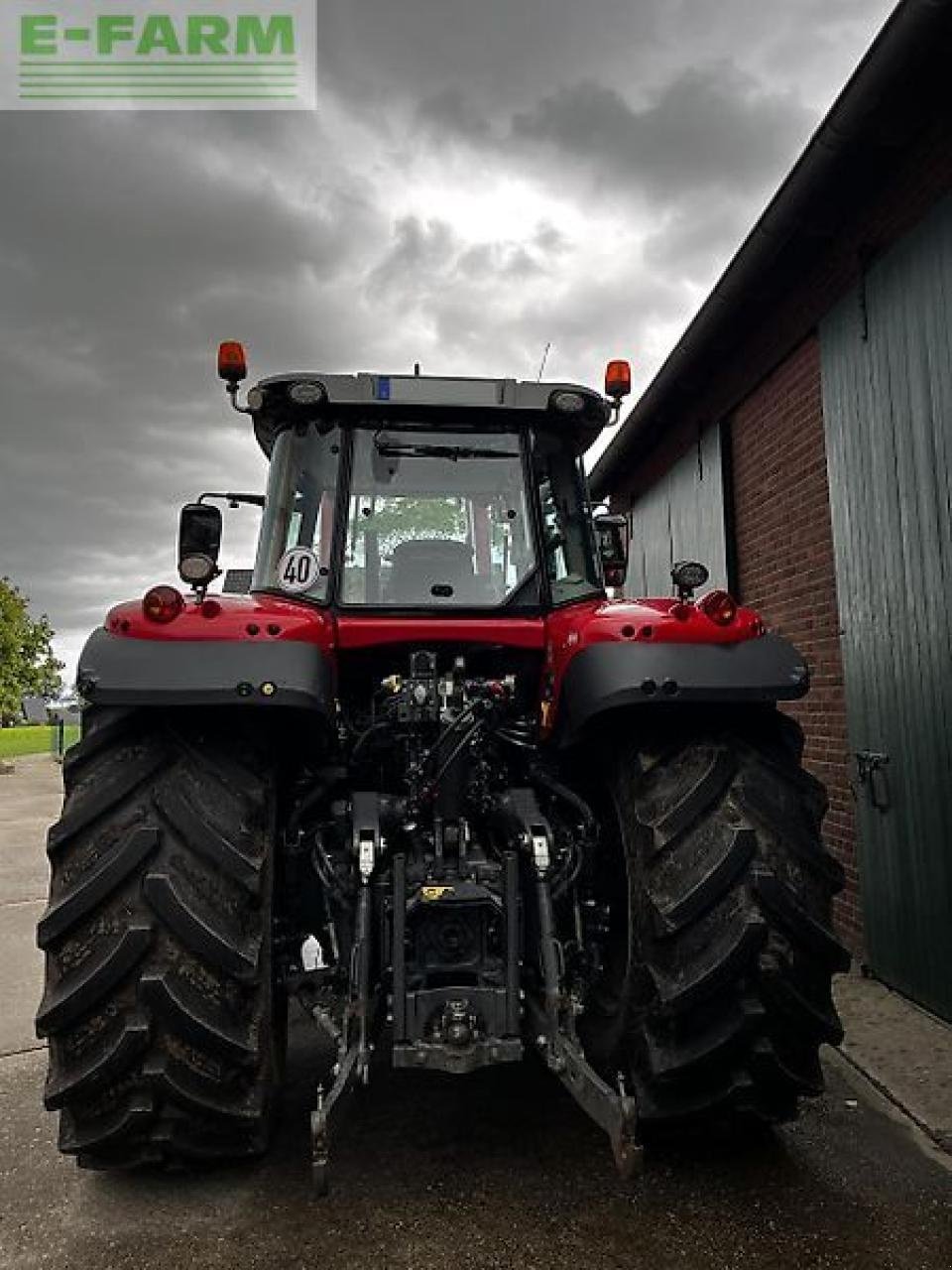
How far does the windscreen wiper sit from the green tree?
2658 cm

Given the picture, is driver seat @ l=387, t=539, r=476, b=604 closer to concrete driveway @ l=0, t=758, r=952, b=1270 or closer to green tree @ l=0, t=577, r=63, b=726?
concrete driveway @ l=0, t=758, r=952, b=1270

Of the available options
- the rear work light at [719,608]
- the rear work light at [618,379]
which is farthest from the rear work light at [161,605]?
the rear work light at [618,379]

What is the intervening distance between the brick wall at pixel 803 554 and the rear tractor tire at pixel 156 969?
385 cm

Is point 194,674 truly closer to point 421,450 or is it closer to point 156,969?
point 156,969

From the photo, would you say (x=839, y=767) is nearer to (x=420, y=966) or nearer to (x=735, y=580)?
(x=735, y=580)

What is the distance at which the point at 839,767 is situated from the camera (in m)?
5.50

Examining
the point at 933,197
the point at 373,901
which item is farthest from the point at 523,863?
the point at 933,197

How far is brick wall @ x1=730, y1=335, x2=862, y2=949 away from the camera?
5508mm

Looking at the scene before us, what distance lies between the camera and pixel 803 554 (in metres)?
6.03

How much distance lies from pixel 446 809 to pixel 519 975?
0.53m

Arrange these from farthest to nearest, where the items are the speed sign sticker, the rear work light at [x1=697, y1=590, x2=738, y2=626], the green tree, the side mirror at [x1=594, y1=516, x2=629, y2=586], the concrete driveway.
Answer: the green tree
the side mirror at [x1=594, y1=516, x2=629, y2=586]
the speed sign sticker
the rear work light at [x1=697, y1=590, x2=738, y2=626]
the concrete driveway

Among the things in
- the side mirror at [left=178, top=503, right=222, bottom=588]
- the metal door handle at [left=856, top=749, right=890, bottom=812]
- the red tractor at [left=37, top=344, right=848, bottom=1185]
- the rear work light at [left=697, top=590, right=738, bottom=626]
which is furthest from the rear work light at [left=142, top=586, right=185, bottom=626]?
the metal door handle at [left=856, top=749, right=890, bottom=812]

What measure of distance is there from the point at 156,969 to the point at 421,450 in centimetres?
200

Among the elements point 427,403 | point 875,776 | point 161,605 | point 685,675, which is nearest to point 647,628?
point 685,675
